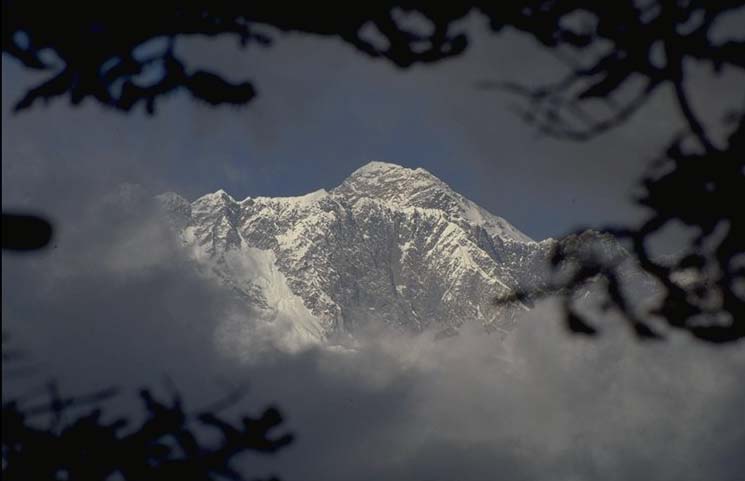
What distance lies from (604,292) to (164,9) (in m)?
2.09

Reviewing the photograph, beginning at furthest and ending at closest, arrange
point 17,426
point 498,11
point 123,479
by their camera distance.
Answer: point 498,11 → point 123,479 → point 17,426

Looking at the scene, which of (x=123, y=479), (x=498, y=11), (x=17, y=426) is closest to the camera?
(x=17, y=426)

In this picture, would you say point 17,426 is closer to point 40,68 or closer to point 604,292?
point 40,68

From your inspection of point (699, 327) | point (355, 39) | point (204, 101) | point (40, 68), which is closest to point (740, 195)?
point (699, 327)

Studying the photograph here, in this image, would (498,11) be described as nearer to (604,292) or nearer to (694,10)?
(694,10)

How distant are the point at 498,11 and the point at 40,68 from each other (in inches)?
74.9

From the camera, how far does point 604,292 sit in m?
4.84

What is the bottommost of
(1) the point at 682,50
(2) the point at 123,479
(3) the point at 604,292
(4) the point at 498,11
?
(2) the point at 123,479

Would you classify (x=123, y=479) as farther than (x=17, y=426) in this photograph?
Yes

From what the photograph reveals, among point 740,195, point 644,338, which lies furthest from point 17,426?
point 740,195

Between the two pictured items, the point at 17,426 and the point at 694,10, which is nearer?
the point at 17,426

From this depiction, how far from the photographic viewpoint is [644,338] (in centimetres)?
482

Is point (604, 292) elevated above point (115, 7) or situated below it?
below

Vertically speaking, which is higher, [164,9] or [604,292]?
[164,9]
